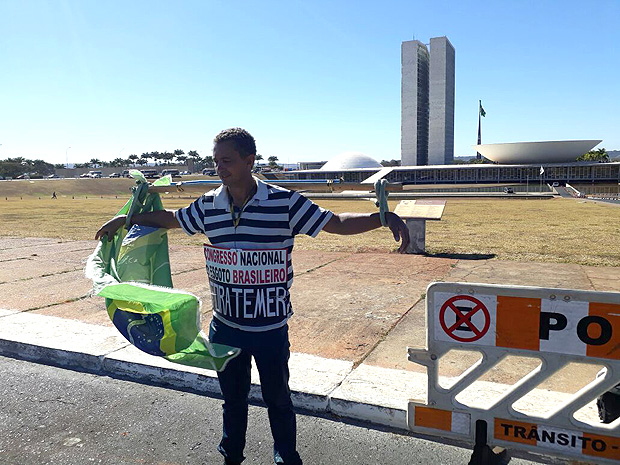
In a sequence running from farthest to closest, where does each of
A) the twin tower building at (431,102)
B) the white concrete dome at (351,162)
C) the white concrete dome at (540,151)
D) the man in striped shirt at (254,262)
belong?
1. the white concrete dome at (351,162)
2. the twin tower building at (431,102)
3. the white concrete dome at (540,151)
4. the man in striped shirt at (254,262)

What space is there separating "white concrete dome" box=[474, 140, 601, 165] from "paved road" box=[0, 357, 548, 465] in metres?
87.4

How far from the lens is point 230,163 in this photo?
95.7 inches

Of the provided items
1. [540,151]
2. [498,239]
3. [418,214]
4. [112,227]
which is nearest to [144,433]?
[112,227]

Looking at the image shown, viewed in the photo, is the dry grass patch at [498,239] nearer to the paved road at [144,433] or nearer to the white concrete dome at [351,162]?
the paved road at [144,433]

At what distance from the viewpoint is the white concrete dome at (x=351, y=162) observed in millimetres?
111713

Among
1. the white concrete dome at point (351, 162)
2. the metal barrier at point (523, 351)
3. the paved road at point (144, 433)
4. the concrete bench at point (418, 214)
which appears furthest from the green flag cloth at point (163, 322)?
the white concrete dome at point (351, 162)

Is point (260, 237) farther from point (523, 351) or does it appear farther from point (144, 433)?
point (144, 433)

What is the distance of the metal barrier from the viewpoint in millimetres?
2336

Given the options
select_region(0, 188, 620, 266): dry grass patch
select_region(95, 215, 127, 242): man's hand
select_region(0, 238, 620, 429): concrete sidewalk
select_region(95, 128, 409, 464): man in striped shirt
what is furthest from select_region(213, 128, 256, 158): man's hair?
select_region(0, 188, 620, 266): dry grass patch

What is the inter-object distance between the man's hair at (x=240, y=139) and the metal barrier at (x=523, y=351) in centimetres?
118

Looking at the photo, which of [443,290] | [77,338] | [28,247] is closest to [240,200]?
[443,290]

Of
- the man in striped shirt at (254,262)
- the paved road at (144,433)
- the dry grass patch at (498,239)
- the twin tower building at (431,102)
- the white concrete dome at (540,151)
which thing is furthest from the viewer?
the twin tower building at (431,102)

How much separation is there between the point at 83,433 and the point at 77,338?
1.87m

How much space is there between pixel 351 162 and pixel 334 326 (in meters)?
109
